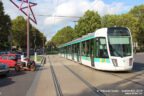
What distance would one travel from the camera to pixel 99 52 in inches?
423

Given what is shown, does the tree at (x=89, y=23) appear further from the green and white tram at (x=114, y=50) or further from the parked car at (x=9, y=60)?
the green and white tram at (x=114, y=50)

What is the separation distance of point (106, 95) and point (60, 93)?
5.76 feet

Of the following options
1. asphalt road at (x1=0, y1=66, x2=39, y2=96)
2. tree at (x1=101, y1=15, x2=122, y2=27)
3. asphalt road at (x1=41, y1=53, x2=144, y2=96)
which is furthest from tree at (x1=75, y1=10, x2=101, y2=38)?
asphalt road at (x1=0, y1=66, x2=39, y2=96)

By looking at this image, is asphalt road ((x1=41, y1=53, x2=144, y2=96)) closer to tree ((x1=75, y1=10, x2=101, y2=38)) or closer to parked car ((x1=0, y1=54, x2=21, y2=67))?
parked car ((x1=0, y1=54, x2=21, y2=67))

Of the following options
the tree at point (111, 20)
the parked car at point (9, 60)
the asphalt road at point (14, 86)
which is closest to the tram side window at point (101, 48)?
the asphalt road at point (14, 86)

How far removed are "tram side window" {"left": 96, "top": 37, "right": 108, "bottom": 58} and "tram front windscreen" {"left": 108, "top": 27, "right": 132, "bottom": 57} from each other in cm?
40

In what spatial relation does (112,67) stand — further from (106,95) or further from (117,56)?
(106,95)

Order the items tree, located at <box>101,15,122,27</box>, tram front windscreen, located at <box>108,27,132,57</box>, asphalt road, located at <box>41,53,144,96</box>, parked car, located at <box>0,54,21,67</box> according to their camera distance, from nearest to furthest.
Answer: asphalt road, located at <box>41,53,144,96</box> < tram front windscreen, located at <box>108,27,132,57</box> < parked car, located at <box>0,54,21,67</box> < tree, located at <box>101,15,122,27</box>

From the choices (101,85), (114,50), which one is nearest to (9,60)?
(114,50)

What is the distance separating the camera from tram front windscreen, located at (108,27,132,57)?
1004cm

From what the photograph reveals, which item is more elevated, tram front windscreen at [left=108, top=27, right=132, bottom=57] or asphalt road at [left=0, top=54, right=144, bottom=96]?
tram front windscreen at [left=108, top=27, right=132, bottom=57]

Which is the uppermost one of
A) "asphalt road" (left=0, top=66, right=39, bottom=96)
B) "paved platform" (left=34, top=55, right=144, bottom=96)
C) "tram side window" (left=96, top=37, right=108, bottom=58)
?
"tram side window" (left=96, top=37, right=108, bottom=58)

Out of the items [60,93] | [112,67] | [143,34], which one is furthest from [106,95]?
[143,34]

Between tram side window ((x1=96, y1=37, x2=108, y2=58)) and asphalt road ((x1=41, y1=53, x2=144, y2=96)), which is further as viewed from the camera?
tram side window ((x1=96, y1=37, x2=108, y2=58))
